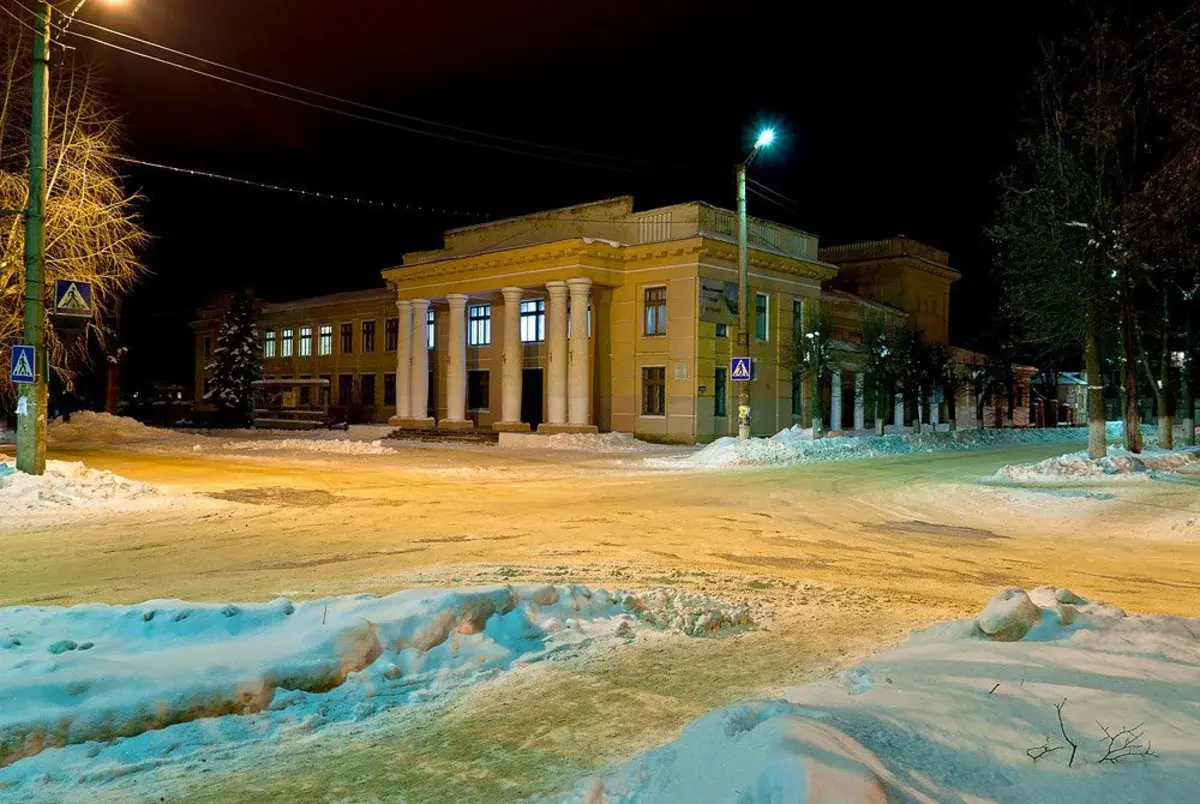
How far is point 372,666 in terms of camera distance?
5.75 m

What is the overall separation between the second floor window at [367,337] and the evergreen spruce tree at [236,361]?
951 cm

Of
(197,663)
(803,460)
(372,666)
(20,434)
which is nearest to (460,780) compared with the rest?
(372,666)

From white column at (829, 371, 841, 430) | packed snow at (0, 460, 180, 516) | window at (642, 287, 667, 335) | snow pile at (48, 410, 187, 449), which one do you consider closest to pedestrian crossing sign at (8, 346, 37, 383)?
packed snow at (0, 460, 180, 516)

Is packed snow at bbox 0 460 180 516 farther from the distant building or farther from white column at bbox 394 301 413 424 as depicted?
white column at bbox 394 301 413 424

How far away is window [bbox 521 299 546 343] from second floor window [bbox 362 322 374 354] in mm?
16536

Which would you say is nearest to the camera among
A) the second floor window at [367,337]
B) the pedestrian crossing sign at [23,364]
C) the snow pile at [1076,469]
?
the pedestrian crossing sign at [23,364]

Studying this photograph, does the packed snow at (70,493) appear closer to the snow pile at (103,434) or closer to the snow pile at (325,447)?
the snow pile at (325,447)

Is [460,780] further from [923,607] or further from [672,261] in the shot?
[672,261]

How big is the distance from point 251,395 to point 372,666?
5826 cm

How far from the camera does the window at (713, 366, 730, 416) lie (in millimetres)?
38188

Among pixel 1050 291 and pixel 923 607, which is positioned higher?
pixel 1050 291

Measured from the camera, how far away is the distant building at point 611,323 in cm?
3747

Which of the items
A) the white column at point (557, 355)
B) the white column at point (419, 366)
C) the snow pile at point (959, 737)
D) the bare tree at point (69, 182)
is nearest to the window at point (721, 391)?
the white column at point (557, 355)

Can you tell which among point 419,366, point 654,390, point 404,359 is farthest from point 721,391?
point 404,359
